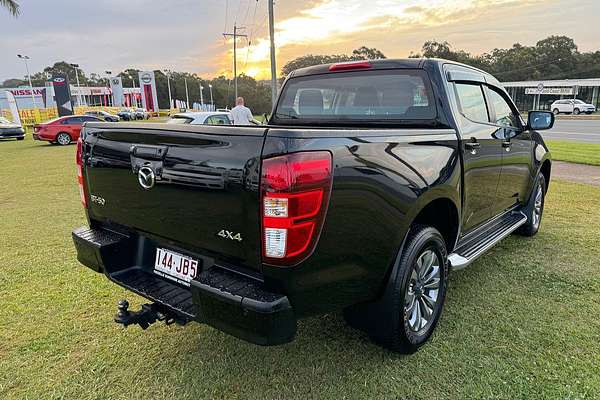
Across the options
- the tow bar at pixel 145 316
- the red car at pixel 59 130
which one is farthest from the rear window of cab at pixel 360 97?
the red car at pixel 59 130

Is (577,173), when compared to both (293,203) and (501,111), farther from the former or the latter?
(293,203)

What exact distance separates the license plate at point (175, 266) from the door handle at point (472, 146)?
204cm

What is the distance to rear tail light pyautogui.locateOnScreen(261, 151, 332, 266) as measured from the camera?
1673 mm

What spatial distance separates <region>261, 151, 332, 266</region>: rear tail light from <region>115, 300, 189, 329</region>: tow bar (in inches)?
33.1

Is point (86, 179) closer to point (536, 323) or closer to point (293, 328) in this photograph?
point (293, 328)

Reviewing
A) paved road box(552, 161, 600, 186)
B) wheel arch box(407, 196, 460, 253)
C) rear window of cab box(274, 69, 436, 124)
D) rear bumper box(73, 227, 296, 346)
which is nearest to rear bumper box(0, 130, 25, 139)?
rear window of cab box(274, 69, 436, 124)

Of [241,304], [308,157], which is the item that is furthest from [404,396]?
[308,157]

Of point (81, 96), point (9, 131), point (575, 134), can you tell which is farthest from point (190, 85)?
point (575, 134)

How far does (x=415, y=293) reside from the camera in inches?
99.7

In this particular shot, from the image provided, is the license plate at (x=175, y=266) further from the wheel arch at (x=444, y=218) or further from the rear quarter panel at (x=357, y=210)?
the wheel arch at (x=444, y=218)

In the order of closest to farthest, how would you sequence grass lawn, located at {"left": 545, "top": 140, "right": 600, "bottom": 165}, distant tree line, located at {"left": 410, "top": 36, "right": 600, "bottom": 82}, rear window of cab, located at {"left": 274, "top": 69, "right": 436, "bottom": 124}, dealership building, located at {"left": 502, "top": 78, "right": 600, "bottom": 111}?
rear window of cab, located at {"left": 274, "top": 69, "right": 436, "bottom": 124}, grass lawn, located at {"left": 545, "top": 140, "right": 600, "bottom": 165}, dealership building, located at {"left": 502, "top": 78, "right": 600, "bottom": 111}, distant tree line, located at {"left": 410, "top": 36, "right": 600, "bottom": 82}

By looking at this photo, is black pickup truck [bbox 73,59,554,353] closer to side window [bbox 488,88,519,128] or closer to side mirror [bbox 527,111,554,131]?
side window [bbox 488,88,519,128]

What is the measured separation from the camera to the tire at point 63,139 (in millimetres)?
19094

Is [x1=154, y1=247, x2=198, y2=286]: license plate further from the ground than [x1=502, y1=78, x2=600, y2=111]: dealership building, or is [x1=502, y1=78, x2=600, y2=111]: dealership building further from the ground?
[x1=502, y1=78, x2=600, y2=111]: dealership building
